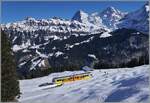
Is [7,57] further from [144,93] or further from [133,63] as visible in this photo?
[133,63]

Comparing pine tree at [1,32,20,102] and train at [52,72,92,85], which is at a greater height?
pine tree at [1,32,20,102]

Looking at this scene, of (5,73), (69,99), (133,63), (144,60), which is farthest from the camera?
(133,63)

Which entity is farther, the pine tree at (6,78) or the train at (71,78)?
the train at (71,78)

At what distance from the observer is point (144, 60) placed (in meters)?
129

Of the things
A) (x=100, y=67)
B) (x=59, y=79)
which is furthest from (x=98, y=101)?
(x=100, y=67)

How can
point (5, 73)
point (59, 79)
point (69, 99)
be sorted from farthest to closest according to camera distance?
point (59, 79)
point (5, 73)
point (69, 99)

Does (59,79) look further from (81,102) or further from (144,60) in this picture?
(81,102)

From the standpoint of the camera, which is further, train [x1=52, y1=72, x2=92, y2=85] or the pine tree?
train [x1=52, y1=72, x2=92, y2=85]

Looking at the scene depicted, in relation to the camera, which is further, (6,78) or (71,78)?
(71,78)

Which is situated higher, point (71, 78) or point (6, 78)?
point (6, 78)

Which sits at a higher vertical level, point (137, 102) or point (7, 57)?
point (7, 57)

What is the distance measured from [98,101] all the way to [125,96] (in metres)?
0.90

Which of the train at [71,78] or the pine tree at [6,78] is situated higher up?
the pine tree at [6,78]

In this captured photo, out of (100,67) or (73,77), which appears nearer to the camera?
(73,77)
